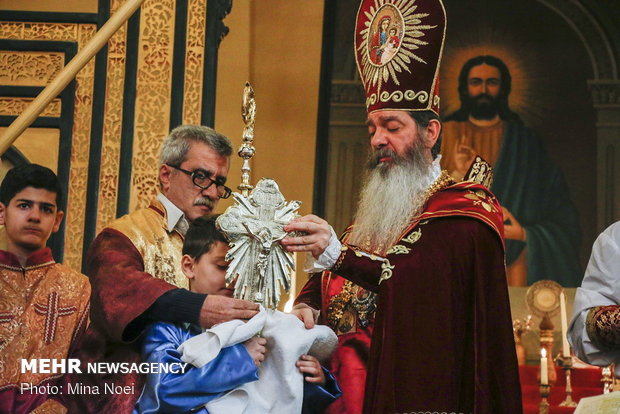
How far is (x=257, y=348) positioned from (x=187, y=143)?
1.13 metres

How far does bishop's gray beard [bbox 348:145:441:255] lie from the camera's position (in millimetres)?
4320

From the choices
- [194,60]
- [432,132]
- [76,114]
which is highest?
[194,60]

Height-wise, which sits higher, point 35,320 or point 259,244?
point 259,244

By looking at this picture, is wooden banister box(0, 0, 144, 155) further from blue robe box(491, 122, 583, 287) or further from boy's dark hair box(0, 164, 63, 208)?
blue robe box(491, 122, 583, 287)

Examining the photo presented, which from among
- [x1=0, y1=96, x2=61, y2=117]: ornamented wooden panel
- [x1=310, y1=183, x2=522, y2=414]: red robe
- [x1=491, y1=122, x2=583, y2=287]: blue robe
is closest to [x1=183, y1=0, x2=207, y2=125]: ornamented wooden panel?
[x1=0, y1=96, x2=61, y2=117]: ornamented wooden panel

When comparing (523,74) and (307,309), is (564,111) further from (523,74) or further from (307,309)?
(307,309)

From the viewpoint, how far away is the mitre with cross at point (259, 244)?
3.76m

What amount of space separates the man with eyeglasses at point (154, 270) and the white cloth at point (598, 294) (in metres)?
1.14

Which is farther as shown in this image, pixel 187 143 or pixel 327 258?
pixel 187 143

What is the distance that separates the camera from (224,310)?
3.75m

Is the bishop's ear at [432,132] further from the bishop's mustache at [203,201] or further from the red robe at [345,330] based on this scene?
the bishop's mustache at [203,201]

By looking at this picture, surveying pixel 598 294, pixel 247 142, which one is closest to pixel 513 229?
pixel 598 294

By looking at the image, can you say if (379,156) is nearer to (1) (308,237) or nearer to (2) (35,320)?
(1) (308,237)

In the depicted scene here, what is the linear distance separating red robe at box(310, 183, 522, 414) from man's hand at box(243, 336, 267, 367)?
0.38 meters
